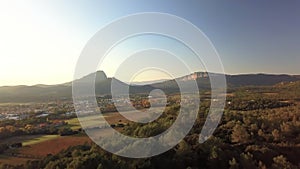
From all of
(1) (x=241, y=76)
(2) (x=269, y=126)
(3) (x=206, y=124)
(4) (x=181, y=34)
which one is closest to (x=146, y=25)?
(4) (x=181, y=34)

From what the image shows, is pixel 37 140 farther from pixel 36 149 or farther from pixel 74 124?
pixel 74 124

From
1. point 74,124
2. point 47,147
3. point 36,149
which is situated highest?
point 74,124

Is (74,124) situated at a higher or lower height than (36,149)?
higher

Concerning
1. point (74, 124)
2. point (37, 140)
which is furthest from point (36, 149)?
point (74, 124)

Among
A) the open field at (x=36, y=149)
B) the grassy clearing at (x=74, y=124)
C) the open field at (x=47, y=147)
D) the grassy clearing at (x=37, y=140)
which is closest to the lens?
the open field at (x=36, y=149)

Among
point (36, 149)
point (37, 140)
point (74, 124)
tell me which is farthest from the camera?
point (74, 124)

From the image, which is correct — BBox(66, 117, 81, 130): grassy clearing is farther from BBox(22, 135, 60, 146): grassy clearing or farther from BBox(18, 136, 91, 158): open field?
BBox(18, 136, 91, 158): open field

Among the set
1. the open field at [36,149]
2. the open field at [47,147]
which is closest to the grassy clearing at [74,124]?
the open field at [36,149]

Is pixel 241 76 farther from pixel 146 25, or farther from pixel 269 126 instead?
pixel 146 25

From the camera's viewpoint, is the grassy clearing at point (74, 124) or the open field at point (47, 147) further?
the grassy clearing at point (74, 124)

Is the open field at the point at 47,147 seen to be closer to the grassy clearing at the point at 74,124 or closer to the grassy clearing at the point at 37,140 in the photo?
the grassy clearing at the point at 37,140

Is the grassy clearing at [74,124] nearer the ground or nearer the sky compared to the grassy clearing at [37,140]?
nearer the sky
